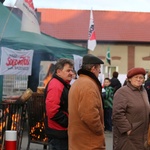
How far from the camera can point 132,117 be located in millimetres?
5324

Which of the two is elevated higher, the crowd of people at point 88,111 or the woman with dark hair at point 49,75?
the woman with dark hair at point 49,75

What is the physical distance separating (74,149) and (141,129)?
3.98ft

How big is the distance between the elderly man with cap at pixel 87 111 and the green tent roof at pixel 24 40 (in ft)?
16.9

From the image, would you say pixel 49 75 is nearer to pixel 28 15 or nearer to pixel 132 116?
pixel 28 15

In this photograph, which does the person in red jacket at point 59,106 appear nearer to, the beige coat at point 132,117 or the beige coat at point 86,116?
the beige coat at point 86,116

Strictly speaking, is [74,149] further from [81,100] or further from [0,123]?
[0,123]

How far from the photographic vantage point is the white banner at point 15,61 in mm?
9102

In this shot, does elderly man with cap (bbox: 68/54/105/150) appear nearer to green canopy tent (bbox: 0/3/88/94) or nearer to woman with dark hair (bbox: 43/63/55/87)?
green canopy tent (bbox: 0/3/88/94)

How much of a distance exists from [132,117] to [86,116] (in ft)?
4.12

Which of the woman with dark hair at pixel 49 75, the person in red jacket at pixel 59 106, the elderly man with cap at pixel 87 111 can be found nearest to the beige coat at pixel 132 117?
the person in red jacket at pixel 59 106

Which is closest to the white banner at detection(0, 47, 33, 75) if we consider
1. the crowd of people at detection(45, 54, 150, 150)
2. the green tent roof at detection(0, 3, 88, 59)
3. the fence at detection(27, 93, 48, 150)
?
the green tent roof at detection(0, 3, 88, 59)

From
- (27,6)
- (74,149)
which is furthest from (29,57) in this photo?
(74,149)

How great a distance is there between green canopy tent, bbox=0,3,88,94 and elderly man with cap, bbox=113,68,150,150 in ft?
16.4

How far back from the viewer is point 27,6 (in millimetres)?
8383
